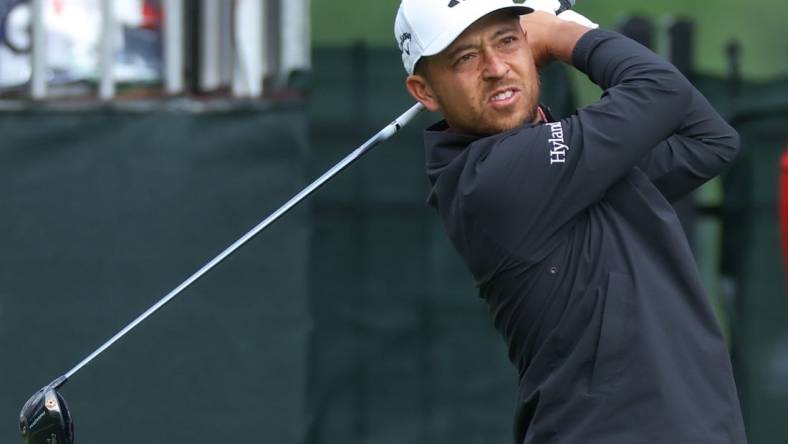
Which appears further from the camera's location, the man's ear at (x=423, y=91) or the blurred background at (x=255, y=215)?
the blurred background at (x=255, y=215)

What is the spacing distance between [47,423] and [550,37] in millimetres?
1477

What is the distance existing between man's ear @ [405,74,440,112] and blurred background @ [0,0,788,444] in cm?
209

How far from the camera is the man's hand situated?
339 cm

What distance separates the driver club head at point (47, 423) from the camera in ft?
12.3

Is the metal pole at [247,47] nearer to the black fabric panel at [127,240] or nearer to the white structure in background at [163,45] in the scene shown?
the white structure in background at [163,45]

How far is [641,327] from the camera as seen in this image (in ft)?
9.99

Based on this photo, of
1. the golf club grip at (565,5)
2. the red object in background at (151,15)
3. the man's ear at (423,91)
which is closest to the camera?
the man's ear at (423,91)

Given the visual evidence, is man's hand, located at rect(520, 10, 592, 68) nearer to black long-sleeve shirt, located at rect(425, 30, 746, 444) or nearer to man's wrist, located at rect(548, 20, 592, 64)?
man's wrist, located at rect(548, 20, 592, 64)

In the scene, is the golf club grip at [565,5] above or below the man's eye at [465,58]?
above

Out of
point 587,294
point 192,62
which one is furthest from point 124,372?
point 587,294

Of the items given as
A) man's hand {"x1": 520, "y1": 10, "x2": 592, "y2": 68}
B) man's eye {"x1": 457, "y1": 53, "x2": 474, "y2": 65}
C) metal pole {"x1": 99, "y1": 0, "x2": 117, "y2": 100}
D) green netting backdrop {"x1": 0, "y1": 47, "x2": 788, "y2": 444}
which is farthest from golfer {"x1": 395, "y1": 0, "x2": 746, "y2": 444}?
metal pole {"x1": 99, "y1": 0, "x2": 117, "y2": 100}

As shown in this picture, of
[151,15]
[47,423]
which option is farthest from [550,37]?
[151,15]

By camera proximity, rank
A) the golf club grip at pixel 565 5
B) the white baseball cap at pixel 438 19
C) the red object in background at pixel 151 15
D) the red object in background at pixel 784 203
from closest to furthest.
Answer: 1. the white baseball cap at pixel 438 19
2. the golf club grip at pixel 565 5
3. the red object in background at pixel 784 203
4. the red object in background at pixel 151 15

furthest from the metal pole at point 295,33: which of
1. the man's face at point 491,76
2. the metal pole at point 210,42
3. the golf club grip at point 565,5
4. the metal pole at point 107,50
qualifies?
the man's face at point 491,76
